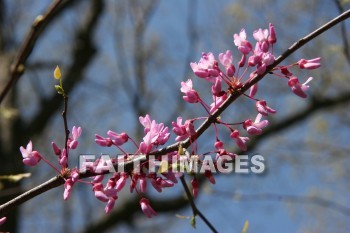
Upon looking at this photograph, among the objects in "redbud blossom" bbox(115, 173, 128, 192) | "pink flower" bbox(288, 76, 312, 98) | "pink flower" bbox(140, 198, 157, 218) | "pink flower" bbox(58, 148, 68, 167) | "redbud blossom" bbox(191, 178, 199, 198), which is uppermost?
"pink flower" bbox(288, 76, 312, 98)

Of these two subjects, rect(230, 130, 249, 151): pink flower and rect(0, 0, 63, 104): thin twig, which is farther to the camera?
rect(0, 0, 63, 104): thin twig

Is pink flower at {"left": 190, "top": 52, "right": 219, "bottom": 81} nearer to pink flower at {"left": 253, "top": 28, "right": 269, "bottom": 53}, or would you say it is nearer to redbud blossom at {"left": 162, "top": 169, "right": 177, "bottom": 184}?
pink flower at {"left": 253, "top": 28, "right": 269, "bottom": 53}

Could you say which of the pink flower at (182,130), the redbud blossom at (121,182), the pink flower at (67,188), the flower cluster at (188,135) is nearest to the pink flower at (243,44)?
the flower cluster at (188,135)

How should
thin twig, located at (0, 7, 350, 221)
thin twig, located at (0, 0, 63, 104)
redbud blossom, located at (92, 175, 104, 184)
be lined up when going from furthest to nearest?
1. thin twig, located at (0, 0, 63, 104)
2. redbud blossom, located at (92, 175, 104, 184)
3. thin twig, located at (0, 7, 350, 221)

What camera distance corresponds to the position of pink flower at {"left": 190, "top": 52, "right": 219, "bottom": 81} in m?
1.48

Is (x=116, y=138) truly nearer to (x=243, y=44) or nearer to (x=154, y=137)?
(x=154, y=137)

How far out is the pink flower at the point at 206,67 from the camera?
148 cm

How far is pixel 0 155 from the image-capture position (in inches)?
304

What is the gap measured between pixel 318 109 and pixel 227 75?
8.37 m

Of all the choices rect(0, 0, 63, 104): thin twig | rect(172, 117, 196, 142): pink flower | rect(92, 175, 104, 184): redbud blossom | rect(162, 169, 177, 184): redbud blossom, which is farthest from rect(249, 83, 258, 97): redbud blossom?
rect(0, 0, 63, 104): thin twig

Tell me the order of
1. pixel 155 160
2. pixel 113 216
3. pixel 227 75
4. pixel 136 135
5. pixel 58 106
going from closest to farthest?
pixel 155 160
pixel 227 75
pixel 113 216
pixel 58 106
pixel 136 135

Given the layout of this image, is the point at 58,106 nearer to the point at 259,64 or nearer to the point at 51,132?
the point at 51,132

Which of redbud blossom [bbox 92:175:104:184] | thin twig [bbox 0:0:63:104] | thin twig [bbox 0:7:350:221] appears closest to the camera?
thin twig [bbox 0:7:350:221]

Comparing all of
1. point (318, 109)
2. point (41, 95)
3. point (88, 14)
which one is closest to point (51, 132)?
point (41, 95)
